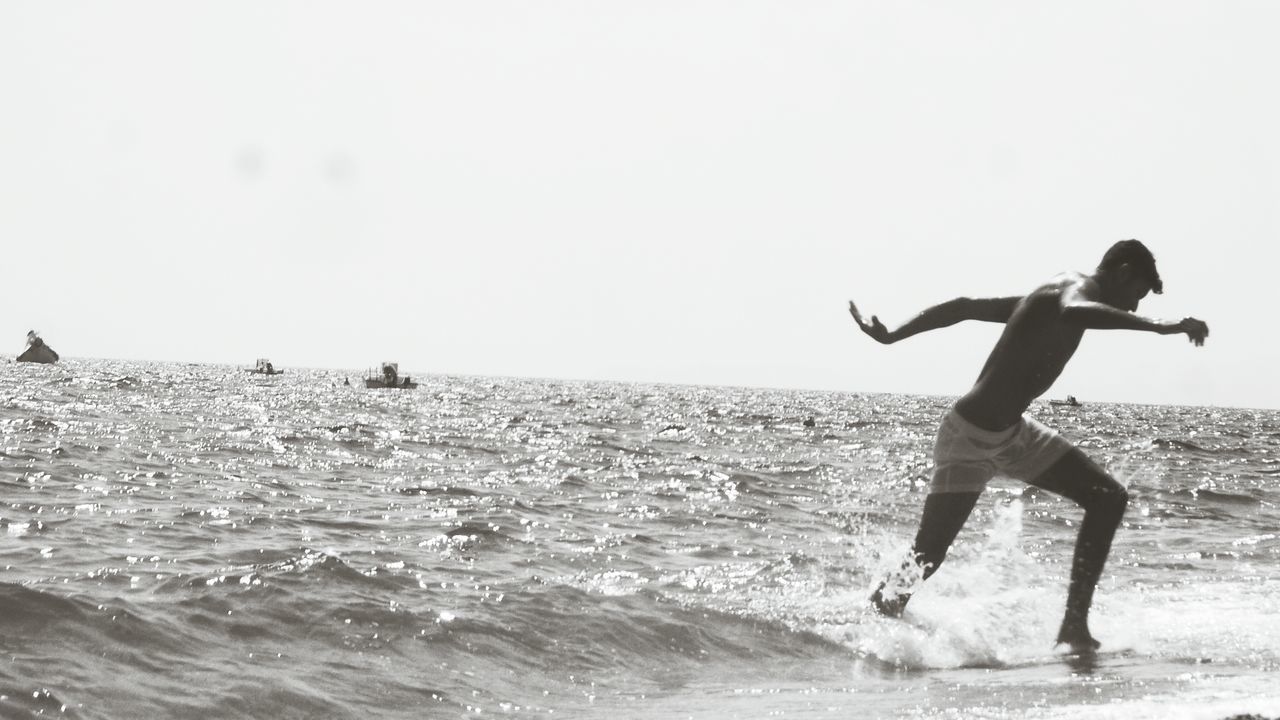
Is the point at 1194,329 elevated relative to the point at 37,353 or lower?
elevated

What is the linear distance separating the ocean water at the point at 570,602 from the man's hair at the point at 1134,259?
1.91 meters

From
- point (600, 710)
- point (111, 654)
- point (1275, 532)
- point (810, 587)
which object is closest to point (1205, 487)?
point (1275, 532)

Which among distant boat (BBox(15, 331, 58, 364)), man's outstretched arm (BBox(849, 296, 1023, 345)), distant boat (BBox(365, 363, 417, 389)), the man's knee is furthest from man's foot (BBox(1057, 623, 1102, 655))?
distant boat (BBox(15, 331, 58, 364))

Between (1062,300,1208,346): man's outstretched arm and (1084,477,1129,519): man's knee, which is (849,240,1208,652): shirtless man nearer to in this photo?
(1084,477,1129,519): man's knee

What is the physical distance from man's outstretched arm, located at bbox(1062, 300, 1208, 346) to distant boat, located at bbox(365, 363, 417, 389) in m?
77.7

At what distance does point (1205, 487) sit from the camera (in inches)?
745

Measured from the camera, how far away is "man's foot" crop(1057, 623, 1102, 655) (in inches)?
252

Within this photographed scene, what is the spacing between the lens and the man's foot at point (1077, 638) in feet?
21.0

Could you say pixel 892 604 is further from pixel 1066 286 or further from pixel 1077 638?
pixel 1066 286

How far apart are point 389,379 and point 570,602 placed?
251 ft

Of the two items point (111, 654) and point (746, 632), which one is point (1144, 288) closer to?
point (746, 632)

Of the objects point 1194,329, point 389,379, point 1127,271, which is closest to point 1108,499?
point 1127,271

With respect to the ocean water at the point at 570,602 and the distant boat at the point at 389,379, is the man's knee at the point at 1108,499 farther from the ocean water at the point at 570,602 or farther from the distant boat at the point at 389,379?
the distant boat at the point at 389,379

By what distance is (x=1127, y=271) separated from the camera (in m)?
6.03
